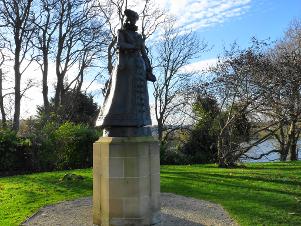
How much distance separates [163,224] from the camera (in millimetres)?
8641

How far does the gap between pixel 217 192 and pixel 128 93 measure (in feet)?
17.3

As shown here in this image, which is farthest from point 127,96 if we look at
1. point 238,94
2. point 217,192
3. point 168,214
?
point 238,94

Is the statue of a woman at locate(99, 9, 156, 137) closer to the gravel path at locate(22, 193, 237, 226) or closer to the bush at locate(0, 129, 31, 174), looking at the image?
the gravel path at locate(22, 193, 237, 226)

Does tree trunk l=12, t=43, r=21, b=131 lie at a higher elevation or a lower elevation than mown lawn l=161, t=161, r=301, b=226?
higher

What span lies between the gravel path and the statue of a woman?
210 centimetres

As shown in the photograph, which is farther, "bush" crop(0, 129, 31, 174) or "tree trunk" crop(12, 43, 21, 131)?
"tree trunk" crop(12, 43, 21, 131)

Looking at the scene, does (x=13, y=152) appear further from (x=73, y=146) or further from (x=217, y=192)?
(x=217, y=192)

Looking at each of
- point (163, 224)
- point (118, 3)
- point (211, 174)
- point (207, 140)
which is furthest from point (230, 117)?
point (118, 3)

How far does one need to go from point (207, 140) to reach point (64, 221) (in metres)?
18.2

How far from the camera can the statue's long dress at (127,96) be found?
8.23 meters

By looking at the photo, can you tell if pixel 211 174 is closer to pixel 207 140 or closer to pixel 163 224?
pixel 163 224

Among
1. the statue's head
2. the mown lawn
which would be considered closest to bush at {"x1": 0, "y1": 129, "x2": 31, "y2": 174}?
the mown lawn

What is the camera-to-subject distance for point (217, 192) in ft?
39.9

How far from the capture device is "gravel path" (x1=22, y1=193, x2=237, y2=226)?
885 centimetres
